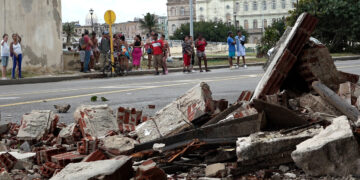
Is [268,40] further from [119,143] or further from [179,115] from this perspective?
[119,143]

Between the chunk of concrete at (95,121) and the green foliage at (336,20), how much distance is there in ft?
119

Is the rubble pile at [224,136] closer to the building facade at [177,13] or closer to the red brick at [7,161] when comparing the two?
the red brick at [7,161]

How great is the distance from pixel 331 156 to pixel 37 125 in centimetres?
344

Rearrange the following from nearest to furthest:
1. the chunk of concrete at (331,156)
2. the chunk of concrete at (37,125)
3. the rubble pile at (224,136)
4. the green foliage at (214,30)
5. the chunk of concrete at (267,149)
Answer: the chunk of concrete at (331,156), the rubble pile at (224,136), the chunk of concrete at (267,149), the chunk of concrete at (37,125), the green foliage at (214,30)

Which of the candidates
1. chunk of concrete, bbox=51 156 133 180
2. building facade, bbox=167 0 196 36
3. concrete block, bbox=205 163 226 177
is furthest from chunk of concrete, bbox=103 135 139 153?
building facade, bbox=167 0 196 36

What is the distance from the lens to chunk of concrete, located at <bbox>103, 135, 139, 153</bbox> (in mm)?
4379

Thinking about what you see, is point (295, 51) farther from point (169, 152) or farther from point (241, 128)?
point (169, 152)

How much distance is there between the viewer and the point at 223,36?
113 meters

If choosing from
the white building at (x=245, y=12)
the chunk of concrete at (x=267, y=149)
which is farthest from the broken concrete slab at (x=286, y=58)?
the white building at (x=245, y=12)

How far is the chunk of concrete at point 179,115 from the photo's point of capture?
15.5ft

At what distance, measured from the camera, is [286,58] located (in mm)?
5371

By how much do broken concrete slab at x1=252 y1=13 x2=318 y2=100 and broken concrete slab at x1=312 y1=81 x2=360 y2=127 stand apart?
17.6 inches

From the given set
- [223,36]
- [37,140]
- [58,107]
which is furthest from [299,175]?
[223,36]

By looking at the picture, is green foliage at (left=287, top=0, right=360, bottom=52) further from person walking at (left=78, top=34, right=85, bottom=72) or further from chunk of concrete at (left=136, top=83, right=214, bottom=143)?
chunk of concrete at (left=136, top=83, right=214, bottom=143)
